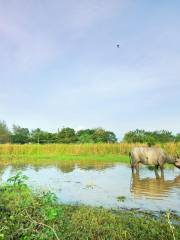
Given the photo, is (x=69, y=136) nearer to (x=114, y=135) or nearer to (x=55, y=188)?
→ (x=114, y=135)

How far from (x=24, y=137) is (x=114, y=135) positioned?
51.3ft

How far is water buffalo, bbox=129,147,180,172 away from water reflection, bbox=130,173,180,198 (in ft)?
4.59

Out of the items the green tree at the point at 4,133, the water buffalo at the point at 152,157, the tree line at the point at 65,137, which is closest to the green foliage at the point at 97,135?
the tree line at the point at 65,137

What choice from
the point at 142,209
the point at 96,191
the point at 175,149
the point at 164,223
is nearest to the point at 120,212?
the point at 142,209

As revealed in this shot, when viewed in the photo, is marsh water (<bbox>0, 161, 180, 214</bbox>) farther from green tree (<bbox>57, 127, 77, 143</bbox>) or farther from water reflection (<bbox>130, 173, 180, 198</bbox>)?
green tree (<bbox>57, 127, 77, 143</bbox>)

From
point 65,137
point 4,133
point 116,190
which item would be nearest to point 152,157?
point 116,190

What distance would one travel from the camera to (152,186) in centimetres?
1322

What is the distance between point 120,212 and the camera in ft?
27.8

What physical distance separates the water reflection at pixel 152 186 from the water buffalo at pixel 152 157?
1398 millimetres

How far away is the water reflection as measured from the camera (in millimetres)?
11446

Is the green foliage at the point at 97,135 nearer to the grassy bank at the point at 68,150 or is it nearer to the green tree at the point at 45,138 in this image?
the green tree at the point at 45,138

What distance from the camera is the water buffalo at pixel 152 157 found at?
17.3 metres

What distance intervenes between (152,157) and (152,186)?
14.1 feet

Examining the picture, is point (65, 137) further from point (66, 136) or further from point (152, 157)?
point (152, 157)
